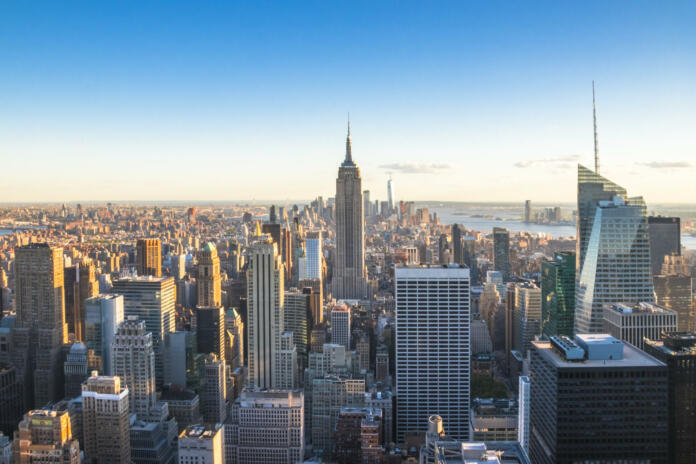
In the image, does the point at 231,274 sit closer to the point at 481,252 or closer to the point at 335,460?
the point at 335,460

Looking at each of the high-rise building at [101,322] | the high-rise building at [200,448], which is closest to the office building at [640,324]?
the high-rise building at [200,448]

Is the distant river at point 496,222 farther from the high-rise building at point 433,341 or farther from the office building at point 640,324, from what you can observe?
the office building at point 640,324

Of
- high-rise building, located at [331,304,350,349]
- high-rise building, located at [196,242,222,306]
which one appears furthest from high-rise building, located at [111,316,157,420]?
high-rise building, located at [331,304,350,349]

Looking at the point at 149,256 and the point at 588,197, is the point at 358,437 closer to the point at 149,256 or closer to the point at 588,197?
the point at 588,197

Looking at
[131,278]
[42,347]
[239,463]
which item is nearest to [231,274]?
[131,278]

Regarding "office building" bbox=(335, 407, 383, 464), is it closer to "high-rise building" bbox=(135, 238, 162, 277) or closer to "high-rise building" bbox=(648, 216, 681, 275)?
"high-rise building" bbox=(648, 216, 681, 275)
